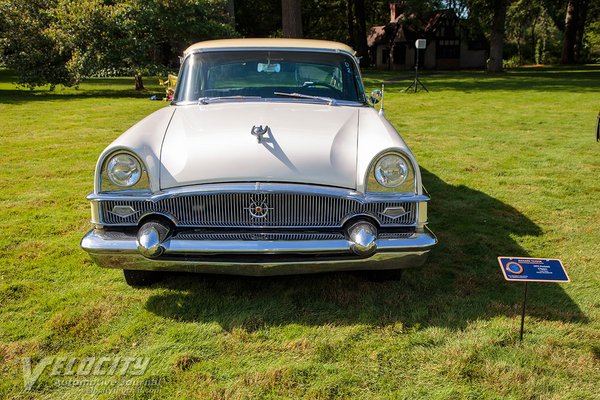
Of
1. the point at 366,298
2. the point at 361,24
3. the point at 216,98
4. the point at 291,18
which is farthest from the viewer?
the point at 361,24

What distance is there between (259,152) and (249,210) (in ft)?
1.11

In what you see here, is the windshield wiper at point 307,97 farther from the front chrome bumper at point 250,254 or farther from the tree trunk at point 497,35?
the tree trunk at point 497,35

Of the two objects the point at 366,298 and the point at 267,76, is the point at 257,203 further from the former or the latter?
the point at 267,76

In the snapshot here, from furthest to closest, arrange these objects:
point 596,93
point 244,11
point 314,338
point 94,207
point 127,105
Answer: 1. point 244,11
2. point 596,93
3. point 127,105
4. point 94,207
5. point 314,338

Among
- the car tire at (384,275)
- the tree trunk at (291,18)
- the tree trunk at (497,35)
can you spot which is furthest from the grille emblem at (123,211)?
the tree trunk at (497,35)

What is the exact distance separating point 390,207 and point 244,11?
3584cm

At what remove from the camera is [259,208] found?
288cm

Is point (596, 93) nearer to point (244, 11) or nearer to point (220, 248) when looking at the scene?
point (220, 248)

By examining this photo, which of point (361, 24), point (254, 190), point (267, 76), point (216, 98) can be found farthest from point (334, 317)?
point (361, 24)

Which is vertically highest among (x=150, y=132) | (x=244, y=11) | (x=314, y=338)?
(x=244, y=11)

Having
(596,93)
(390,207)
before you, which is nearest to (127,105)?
(390,207)

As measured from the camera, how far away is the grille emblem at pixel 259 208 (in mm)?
2879

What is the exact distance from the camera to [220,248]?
2781mm

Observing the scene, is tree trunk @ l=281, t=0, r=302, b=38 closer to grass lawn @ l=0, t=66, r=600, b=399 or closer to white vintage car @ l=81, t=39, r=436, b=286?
grass lawn @ l=0, t=66, r=600, b=399
